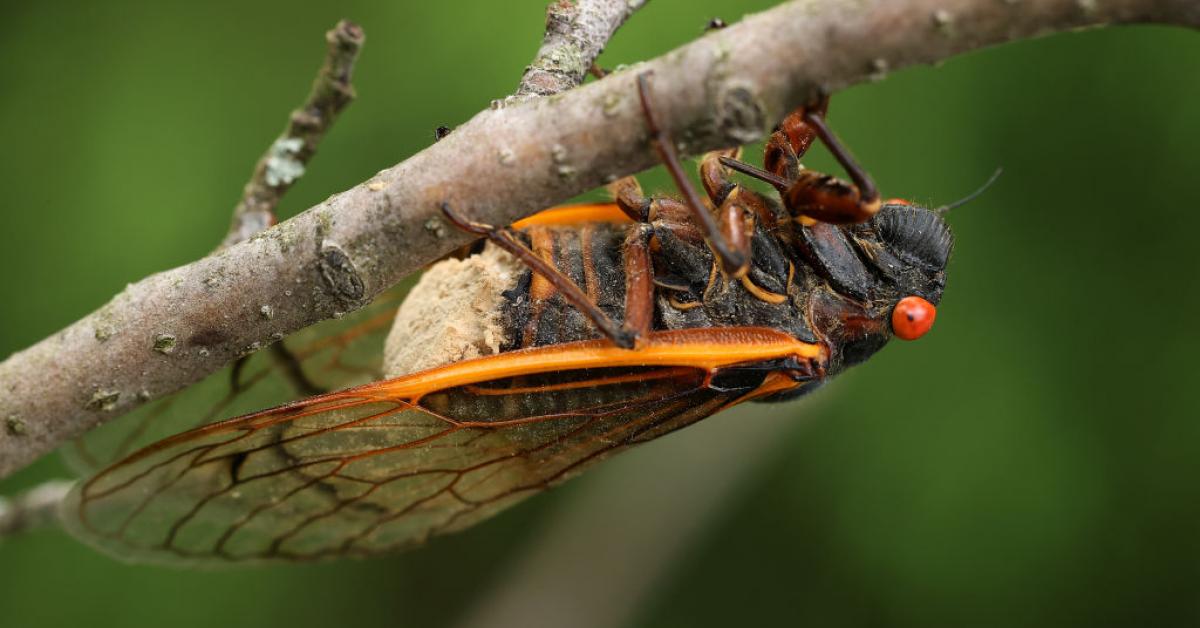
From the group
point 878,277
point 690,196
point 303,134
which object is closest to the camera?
point 690,196

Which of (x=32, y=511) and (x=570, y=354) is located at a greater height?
(x=570, y=354)

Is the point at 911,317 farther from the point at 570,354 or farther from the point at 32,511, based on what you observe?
the point at 32,511

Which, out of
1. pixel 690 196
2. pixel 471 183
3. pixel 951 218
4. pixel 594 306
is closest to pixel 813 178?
pixel 690 196

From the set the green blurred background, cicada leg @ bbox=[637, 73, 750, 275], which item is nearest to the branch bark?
cicada leg @ bbox=[637, 73, 750, 275]

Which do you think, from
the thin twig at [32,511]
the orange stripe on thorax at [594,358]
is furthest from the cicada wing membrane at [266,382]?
the orange stripe on thorax at [594,358]

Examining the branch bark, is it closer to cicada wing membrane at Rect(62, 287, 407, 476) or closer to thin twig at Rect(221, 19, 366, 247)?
thin twig at Rect(221, 19, 366, 247)

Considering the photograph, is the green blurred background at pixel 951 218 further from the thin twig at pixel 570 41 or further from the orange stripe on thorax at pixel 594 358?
the orange stripe on thorax at pixel 594 358
